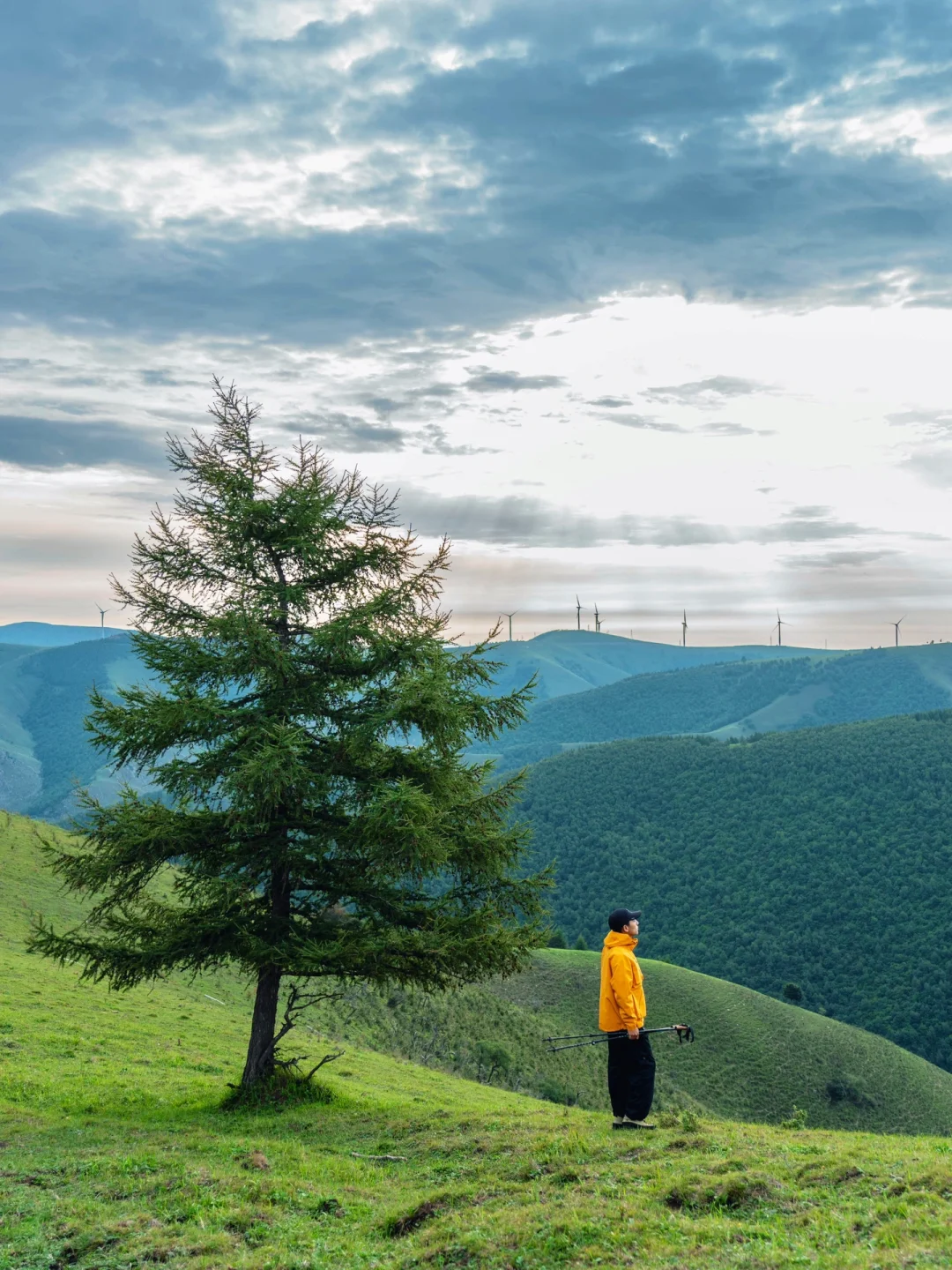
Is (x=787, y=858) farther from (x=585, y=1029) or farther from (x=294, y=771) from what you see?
(x=294, y=771)

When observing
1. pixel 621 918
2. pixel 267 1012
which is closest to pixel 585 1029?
pixel 267 1012

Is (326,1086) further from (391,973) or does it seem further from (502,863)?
(502,863)

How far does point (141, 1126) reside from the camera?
1468 cm

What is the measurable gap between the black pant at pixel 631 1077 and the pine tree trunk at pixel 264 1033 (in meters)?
6.84

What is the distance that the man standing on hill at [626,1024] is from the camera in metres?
11.8

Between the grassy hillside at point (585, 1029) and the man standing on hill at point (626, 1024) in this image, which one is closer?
the man standing on hill at point (626, 1024)

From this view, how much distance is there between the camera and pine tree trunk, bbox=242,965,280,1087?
53.8 feet

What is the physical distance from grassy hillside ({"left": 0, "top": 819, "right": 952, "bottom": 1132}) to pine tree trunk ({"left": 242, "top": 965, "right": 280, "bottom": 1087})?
391 inches

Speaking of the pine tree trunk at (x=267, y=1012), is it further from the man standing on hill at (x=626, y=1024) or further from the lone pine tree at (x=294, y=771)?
the man standing on hill at (x=626, y=1024)

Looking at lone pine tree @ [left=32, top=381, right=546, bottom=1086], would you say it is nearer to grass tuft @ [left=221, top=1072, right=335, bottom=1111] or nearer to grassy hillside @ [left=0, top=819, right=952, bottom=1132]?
grass tuft @ [left=221, top=1072, right=335, bottom=1111]

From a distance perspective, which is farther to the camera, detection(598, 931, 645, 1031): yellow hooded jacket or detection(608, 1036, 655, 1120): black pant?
detection(608, 1036, 655, 1120): black pant

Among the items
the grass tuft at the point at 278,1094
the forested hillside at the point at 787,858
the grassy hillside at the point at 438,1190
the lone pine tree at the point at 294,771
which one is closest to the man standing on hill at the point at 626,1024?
the grassy hillside at the point at 438,1190

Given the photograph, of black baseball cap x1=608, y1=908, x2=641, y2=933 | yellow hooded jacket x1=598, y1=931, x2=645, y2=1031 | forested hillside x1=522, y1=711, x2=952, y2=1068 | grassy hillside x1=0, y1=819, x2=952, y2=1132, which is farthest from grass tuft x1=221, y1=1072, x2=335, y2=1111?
forested hillside x1=522, y1=711, x2=952, y2=1068

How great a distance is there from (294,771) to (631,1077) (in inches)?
277
